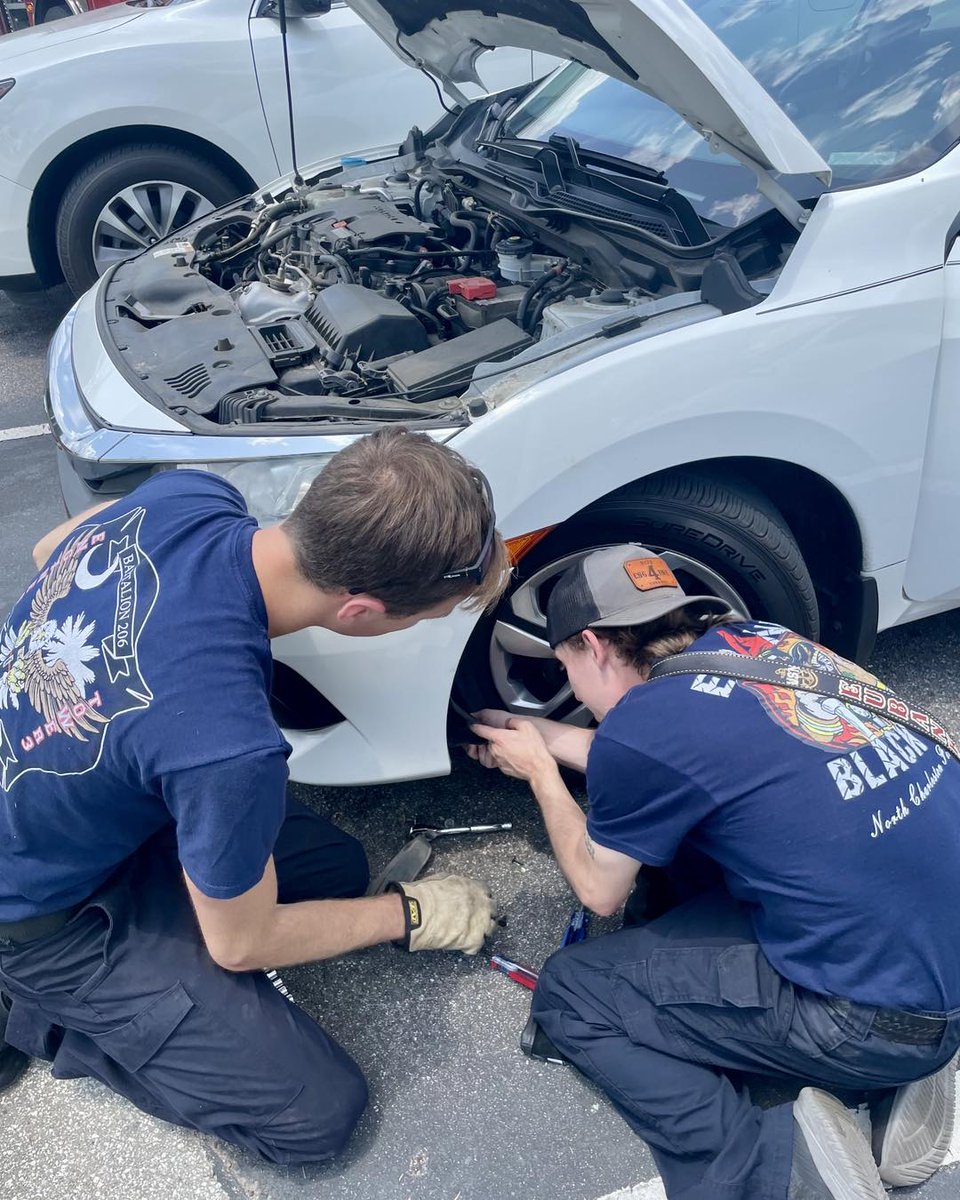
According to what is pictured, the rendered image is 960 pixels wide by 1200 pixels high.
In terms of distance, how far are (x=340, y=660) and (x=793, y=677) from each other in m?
0.77

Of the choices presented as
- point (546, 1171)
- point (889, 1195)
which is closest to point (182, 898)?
point (546, 1171)

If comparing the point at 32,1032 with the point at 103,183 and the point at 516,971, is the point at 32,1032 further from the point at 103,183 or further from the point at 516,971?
the point at 103,183

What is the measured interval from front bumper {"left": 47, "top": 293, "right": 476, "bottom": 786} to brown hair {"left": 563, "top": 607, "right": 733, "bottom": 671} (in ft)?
0.90

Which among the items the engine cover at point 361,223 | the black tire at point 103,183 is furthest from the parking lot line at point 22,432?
the engine cover at point 361,223

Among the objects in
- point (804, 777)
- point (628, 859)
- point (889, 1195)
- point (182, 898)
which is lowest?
point (889, 1195)

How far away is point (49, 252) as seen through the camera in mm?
4430

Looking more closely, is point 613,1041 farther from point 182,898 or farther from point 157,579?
point 157,579

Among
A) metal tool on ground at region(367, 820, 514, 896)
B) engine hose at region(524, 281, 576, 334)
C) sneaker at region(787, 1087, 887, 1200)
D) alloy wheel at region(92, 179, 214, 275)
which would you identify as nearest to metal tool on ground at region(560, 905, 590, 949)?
metal tool on ground at region(367, 820, 514, 896)

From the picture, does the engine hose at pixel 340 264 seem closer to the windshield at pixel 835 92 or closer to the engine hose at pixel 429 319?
the engine hose at pixel 429 319

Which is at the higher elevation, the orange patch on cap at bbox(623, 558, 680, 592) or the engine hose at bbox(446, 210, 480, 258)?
the engine hose at bbox(446, 210, 480, 258)

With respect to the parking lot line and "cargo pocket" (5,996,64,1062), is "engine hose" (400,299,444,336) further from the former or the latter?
the parking lot line

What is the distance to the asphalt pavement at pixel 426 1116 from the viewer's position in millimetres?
1616

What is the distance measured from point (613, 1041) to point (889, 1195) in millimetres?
486

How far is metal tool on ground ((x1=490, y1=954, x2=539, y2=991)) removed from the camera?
1.90 meters
